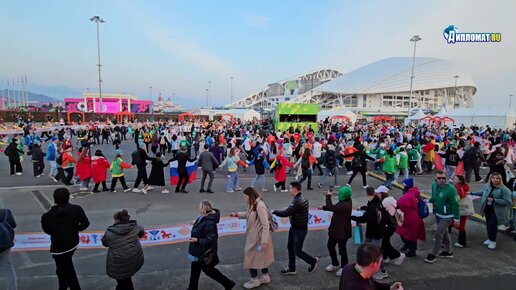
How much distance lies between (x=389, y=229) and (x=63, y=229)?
4.42 metres

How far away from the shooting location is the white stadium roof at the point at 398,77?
83.6m

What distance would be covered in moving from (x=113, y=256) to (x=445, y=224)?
4.95m

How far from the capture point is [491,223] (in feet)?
17.6

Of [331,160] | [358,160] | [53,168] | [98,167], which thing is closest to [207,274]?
[98,167]

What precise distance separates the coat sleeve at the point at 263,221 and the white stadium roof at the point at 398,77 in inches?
3427

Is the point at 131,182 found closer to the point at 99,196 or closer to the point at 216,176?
the point at 99,196

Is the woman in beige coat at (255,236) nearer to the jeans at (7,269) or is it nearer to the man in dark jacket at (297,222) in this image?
the man in dark jacket at (297,222)

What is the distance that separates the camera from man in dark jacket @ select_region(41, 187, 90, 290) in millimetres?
3561

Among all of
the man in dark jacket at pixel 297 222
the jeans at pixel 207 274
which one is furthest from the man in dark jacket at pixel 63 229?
the man in dark jacket at pixel 297 222

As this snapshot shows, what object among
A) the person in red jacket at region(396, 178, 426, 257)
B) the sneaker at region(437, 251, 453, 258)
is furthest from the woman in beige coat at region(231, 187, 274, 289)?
the sneaker at region(437, 251, 453, 258)

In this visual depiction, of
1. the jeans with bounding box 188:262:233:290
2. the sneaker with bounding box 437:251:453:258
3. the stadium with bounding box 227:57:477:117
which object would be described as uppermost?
the stadium with bounding box 227:57:477:117

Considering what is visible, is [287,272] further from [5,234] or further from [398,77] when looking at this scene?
[398,77]

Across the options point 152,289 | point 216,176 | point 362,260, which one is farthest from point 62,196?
point 216,176

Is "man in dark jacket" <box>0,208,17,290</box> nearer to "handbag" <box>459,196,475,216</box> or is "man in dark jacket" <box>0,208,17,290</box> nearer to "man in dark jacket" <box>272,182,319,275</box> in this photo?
"man in dark jacket" <box>272,182,319,275</box>
